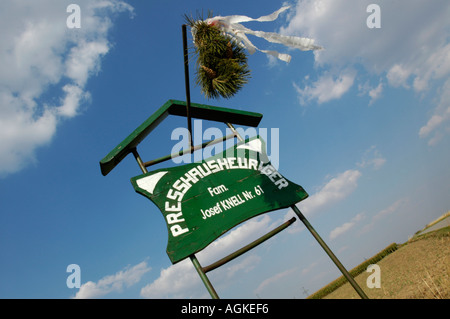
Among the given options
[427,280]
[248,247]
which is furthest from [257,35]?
[427,280]

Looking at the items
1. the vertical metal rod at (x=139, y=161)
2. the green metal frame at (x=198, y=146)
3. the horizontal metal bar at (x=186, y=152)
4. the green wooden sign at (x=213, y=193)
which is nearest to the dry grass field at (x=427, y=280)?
the green metal frame at (x=198, y=146)

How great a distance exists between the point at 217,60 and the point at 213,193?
196 centimetres

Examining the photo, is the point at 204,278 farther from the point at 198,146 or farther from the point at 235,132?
the point at 235,132

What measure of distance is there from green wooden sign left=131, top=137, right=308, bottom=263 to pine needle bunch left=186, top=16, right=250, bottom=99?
115 centimetres

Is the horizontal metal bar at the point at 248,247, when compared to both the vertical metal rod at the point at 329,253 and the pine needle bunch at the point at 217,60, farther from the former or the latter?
the pine needle bunch at the point at 217,60

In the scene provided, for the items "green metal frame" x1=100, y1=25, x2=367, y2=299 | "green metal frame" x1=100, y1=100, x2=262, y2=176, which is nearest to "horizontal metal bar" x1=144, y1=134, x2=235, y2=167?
"green metal frame" x1=100, y1=25, x2=367, y2=299

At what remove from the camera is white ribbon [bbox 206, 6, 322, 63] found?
3744 millimetres

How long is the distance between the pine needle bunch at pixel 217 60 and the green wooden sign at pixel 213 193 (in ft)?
3.77

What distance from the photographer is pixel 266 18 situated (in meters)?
3.93

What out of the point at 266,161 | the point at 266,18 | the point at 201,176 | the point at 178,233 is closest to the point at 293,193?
the point at 266,161

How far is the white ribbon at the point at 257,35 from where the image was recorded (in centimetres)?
374

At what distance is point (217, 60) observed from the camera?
13.1ft
